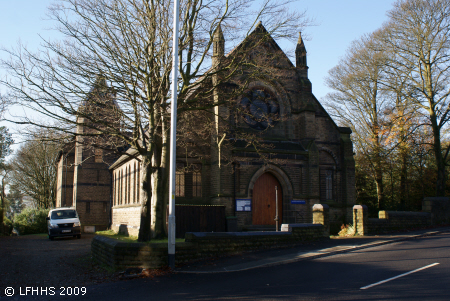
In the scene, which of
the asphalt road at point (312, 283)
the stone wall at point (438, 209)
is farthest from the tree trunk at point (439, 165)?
the asphalt road at point (312, 283)

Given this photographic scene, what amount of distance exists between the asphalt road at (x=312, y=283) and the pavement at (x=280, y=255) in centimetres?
45

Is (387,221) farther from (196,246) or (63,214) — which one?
(63,214)

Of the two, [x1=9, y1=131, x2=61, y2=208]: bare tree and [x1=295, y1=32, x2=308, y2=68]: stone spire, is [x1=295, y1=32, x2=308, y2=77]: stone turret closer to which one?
[x1=295, y1=32, x2=308, y2=68]: stone spire

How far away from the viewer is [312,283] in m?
8.45

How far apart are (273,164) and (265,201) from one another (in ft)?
7.19

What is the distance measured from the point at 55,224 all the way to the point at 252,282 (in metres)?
19.4

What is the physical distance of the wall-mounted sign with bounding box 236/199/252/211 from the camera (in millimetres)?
20625

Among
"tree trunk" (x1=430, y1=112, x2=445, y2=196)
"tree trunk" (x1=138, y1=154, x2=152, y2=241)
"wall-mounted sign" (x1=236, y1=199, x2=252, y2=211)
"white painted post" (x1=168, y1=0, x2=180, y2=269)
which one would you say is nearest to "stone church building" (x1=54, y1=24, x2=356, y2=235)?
"wall-mounted sign" (x1=236, y1=199, x2=252, y2=211)

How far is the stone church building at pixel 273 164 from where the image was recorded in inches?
822

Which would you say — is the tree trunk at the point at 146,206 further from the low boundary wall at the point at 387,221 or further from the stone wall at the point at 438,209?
the stone wall at the point at 438,209

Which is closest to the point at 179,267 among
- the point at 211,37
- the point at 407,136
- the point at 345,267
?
the point at 345,267

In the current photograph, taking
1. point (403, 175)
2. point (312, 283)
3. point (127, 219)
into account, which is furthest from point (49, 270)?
point (403, 175)

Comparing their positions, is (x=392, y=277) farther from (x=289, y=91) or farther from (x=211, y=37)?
(x=289, y=91)

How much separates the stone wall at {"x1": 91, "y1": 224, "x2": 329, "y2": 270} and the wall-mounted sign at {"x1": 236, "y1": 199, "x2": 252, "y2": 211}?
5.44 m
